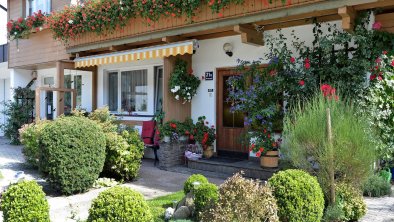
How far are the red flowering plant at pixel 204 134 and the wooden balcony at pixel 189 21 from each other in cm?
255

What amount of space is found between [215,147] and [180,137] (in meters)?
1.06

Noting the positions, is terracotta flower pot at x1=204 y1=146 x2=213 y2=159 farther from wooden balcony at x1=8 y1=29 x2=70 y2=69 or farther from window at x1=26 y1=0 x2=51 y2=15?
window at x1=26 y1=0 x2=51 y2=15

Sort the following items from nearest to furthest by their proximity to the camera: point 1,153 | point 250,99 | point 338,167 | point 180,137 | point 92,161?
point 338,167 < point 92,161 < point 250,99 < point 180,137 < point 1,153

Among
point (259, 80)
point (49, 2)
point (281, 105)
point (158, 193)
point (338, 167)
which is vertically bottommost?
point (158, 193)

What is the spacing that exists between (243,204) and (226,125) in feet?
20.2

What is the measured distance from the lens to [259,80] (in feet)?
27.1

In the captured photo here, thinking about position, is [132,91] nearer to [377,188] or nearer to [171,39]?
[171,39]

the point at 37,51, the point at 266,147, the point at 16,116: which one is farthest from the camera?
the point at 16,116

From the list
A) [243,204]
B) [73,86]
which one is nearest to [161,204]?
[243,204]

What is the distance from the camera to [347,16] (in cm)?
675

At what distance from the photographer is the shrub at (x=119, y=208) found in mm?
3994

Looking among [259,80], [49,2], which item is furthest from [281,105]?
[49,2]

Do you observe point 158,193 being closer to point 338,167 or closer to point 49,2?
point 338,167

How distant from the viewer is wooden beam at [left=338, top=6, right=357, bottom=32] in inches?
261
